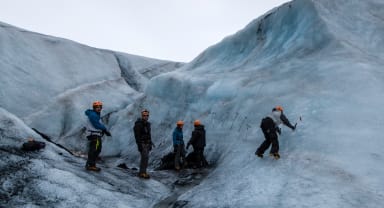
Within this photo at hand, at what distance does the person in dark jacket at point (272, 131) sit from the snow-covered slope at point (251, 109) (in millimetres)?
278

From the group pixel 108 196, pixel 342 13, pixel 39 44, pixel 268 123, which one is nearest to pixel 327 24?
pixel 342 13

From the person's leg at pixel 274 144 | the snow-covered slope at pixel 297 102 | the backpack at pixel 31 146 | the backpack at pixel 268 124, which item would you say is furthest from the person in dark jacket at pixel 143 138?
the person's leg at pixel 274 144

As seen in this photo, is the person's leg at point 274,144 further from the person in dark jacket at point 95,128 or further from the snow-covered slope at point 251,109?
the person in dark jacket at point 95,128

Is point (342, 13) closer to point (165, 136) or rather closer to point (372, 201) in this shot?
point (165, 136)

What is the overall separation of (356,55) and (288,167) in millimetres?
5531

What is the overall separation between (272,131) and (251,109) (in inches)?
130

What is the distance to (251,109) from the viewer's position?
14000mm

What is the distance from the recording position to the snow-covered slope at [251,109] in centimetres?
884

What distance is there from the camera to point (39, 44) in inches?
1112

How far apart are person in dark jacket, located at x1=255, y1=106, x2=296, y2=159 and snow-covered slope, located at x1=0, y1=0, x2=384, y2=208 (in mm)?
278

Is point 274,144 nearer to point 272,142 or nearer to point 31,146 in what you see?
point 272,142

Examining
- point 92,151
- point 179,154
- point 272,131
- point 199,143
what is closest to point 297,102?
point 272,131

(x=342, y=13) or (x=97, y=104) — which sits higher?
(x=342, y=13)

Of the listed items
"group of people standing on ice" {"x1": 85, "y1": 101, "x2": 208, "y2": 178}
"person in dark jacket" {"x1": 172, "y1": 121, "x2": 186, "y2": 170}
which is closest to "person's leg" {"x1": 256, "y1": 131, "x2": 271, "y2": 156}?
"group of people standing on ice" {"x1": 85, "y1": 101, "x2": 208, "y2": 178}
